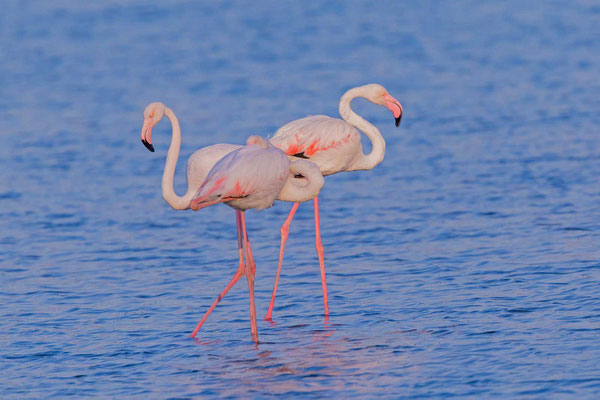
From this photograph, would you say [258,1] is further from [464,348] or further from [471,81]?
[464,348]

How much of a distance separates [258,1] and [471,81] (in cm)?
1285

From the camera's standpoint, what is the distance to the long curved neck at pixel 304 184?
812cm

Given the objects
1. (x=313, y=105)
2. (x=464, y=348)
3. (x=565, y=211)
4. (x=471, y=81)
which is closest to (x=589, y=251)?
(x=565, y=211)

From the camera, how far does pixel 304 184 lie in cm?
828

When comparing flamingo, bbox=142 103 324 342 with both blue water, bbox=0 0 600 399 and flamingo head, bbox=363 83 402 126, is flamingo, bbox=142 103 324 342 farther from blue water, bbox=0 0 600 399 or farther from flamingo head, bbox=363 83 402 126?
flamingo head, bbox=363 83 402 126

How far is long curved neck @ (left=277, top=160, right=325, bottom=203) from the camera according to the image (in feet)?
26.6

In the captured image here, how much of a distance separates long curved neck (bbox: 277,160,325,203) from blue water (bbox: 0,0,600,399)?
41.5 inches

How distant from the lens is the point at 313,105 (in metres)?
18.0

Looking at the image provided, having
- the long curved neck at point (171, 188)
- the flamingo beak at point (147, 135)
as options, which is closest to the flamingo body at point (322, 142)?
the long curved neck at point (171, 188)

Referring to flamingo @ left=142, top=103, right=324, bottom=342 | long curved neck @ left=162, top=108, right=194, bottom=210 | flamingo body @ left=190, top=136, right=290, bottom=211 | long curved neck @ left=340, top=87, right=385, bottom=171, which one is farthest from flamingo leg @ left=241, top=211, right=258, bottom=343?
long curved neck @ left=340, top=87, right=385, bottom=171

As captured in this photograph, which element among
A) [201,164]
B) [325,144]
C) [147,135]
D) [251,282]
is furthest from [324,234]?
[147,135]

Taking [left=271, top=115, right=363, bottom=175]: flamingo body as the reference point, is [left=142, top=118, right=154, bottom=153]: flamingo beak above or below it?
above

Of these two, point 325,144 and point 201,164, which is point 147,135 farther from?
point 325,144

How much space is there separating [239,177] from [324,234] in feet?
12.2
